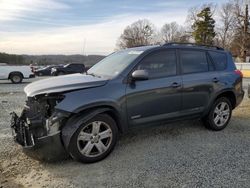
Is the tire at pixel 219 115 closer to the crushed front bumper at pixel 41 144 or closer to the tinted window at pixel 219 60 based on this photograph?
the tinted window at pixel 219 60

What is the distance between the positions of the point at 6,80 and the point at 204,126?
18.5 meters

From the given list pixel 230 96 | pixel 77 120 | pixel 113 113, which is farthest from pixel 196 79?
pixel 77 120

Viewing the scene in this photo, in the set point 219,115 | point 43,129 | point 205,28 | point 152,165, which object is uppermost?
point 205,28

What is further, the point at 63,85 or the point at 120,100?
the point at 120,100

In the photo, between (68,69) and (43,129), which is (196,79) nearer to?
(43,129)

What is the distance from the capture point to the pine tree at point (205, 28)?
59188 mm

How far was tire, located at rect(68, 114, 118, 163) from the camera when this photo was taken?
4.34 metres

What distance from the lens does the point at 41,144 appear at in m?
4.23

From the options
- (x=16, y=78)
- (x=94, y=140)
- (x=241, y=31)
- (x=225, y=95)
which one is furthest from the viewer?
(x=241, y=31)

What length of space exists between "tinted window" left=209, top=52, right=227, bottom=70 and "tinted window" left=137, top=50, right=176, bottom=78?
1176 millimetres

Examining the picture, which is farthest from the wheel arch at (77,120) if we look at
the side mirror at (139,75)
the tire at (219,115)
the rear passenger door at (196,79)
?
the tire at (219,115)

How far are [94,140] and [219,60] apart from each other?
3332mm

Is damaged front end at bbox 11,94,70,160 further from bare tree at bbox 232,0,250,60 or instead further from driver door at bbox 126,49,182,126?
bare tree at bbox 232,0,250,60

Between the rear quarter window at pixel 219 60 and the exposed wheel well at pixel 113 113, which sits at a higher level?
the rear quarter window at pixel 219 60
